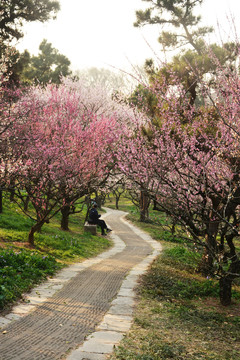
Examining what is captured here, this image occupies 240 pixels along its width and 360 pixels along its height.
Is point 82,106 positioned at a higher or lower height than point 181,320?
higher

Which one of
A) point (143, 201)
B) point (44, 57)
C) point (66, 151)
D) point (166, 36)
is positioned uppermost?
point (44, 57)

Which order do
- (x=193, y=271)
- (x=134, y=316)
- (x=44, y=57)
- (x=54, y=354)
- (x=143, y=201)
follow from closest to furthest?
(x=54, y=354) < (x=134, y=316) < (x=193, y=271) < (x=143, y=201) < (x=44, y=57)

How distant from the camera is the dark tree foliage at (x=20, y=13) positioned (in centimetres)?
1677

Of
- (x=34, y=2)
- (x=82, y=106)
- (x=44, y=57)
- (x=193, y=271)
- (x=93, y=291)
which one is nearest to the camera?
(x=93, y=291)

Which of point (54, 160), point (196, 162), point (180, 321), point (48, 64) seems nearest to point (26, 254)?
point (54, 160)

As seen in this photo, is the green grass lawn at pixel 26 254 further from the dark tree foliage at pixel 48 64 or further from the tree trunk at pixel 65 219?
the dark tree foliage at pixel 48 64

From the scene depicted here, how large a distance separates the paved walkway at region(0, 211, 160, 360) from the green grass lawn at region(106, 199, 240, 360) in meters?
0.30

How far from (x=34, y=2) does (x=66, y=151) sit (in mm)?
9446

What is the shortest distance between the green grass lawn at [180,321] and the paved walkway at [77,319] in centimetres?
30

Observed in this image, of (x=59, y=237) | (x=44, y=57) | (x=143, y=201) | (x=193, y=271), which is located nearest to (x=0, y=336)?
(x=193, y=271)

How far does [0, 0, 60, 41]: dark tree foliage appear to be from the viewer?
16766 millimetres

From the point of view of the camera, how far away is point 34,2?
17.7 meters

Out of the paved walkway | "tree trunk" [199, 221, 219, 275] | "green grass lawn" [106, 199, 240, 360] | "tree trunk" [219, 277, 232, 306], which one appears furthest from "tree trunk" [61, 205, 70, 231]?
"tree trunk" [219, 277, 232, 306]

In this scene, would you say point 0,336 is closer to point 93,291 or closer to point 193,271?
point 93,291
